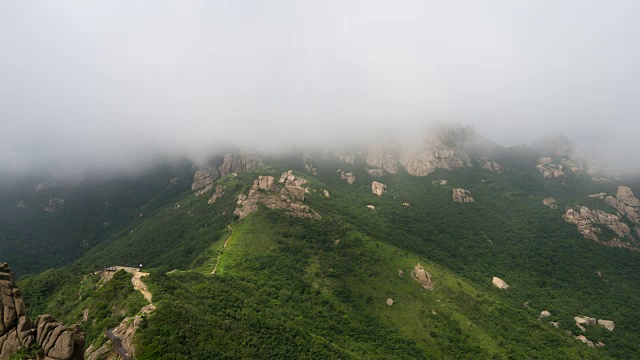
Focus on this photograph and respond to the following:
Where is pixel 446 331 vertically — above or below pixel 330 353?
below

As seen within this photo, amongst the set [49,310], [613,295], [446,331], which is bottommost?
[613,295]

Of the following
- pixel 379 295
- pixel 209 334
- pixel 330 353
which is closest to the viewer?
pixel 209 334

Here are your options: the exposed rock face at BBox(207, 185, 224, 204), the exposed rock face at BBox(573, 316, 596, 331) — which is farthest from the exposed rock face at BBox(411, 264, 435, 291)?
the exposed rock face at BBox(207, 185, 224, 204)

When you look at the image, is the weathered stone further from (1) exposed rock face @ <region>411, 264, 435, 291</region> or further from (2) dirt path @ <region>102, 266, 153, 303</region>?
(2) dirt path @ <region>102, 266, 153, 303</region>

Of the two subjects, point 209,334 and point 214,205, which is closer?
point 209,334

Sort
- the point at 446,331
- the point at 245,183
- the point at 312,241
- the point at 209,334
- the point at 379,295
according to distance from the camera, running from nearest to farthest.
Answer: the point at 209,334, the point at 446,331, the point at 379,295, the point at 312,241, the point at 245,183

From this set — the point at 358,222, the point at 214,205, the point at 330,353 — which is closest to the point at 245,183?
the point at 214,205

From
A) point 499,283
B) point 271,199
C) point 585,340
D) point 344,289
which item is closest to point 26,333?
point 344,289

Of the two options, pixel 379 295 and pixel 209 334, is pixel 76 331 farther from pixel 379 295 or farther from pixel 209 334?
pixel 379 295
